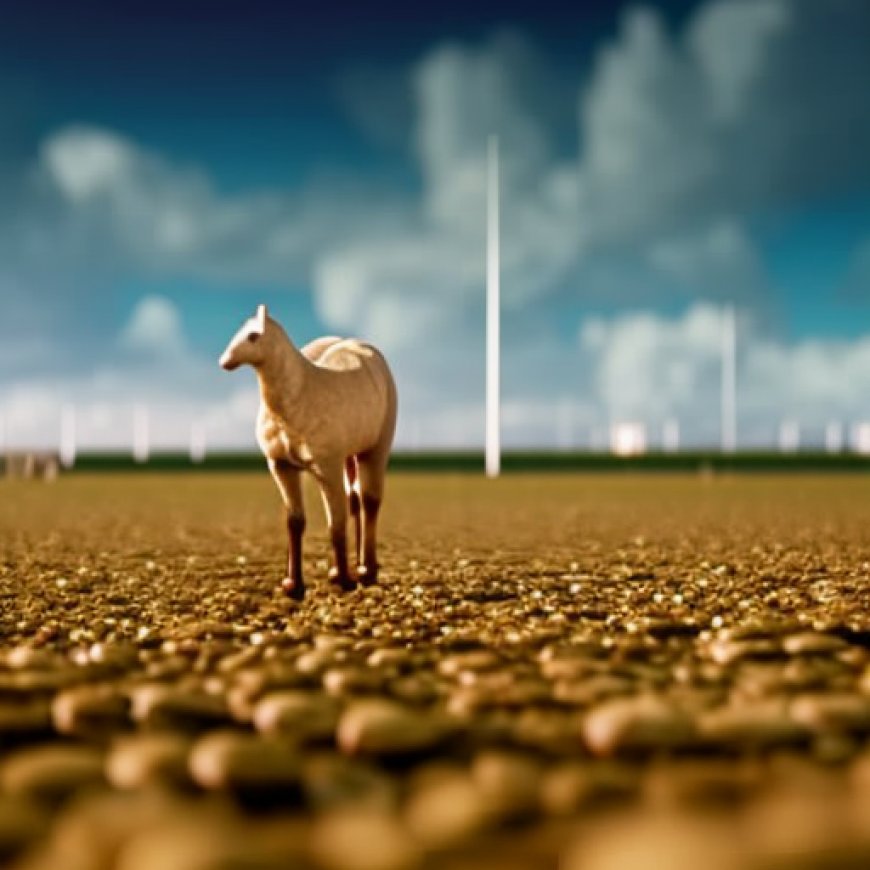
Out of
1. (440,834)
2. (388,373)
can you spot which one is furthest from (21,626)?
(440,834)

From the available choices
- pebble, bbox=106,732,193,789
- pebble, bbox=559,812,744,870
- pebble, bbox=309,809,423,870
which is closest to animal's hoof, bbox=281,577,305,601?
pebble, bbox=106,732,193,789

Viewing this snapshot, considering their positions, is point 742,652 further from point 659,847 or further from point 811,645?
point 659,847

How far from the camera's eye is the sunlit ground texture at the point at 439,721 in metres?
1.70

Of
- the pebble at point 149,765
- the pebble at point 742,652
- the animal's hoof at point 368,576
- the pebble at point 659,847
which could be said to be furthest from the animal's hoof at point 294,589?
the pebble at point 659,847

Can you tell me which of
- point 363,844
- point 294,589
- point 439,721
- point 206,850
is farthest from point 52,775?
point 294,589

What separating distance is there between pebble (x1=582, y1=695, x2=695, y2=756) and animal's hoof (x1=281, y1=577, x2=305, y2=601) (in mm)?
3428

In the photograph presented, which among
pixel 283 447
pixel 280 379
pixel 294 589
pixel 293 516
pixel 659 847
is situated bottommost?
pixel 294 589

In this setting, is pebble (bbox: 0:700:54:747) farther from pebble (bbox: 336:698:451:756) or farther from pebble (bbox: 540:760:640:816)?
pebble (bbox: 540:760:640:816)

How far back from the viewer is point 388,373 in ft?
21.3

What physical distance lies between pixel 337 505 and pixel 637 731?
337 cm

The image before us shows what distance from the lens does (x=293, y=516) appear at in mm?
5801

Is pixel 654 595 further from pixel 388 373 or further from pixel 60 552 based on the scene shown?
pixel 60 552

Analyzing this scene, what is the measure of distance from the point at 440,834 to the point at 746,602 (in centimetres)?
397

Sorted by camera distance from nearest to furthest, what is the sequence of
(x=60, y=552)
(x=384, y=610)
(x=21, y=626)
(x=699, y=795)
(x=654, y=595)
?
(x=699, y=795) < (x=21, y=626) < (x=384, y=610) < (x=654, y=595) < (x=60, y=552)
